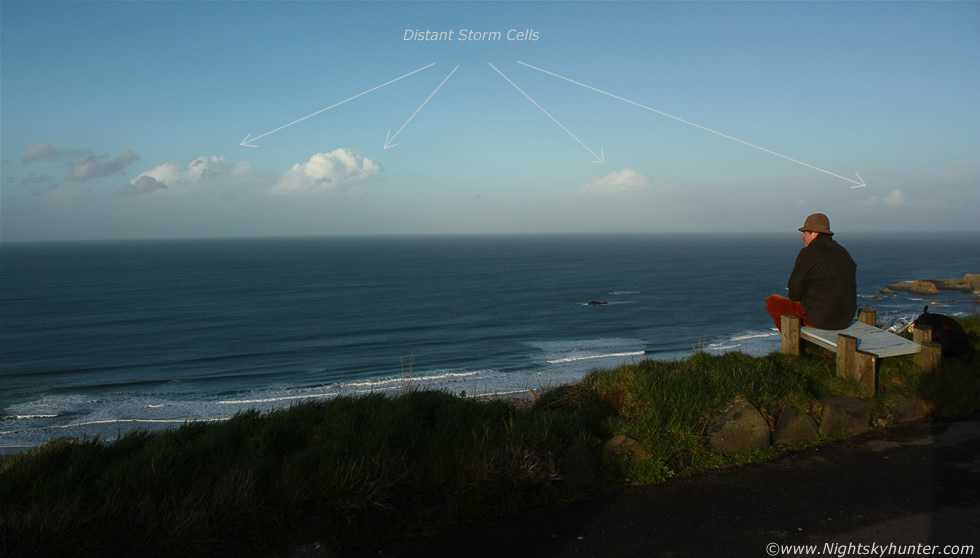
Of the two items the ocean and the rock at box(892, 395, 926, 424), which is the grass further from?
the ocean

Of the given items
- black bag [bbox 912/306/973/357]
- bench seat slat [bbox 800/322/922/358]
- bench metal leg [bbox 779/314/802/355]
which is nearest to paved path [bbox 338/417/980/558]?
bench seat slat [bbox 800/322/922/358]

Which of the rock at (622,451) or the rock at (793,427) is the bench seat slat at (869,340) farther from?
the rock at (622,451)

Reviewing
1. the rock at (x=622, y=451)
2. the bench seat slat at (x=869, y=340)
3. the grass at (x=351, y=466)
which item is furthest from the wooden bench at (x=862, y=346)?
the rock at (x=622, y=451)

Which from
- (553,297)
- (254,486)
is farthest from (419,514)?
(553,297)

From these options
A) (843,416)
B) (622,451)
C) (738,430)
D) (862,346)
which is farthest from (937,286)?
(622,451)

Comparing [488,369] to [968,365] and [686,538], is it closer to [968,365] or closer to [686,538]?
[968,365]

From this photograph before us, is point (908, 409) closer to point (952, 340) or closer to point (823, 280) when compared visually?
point (823, 280)
